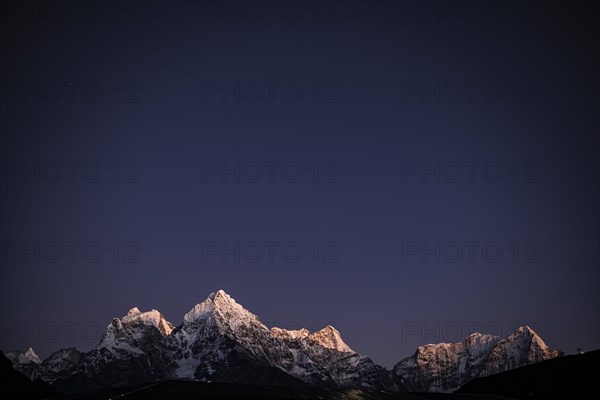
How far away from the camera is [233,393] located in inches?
5773

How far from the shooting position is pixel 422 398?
162250mm

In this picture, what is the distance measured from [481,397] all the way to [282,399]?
150ft

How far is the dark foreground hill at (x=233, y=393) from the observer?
448 ft

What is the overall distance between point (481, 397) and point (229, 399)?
56.8 m

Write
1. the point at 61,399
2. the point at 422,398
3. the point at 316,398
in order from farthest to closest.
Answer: the point at 422,398 < the point at 316,398 < the point at 61,399

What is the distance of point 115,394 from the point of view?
13925 cm

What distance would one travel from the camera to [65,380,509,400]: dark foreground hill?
136550mm

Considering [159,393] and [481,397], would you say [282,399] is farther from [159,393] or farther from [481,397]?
[481,397]

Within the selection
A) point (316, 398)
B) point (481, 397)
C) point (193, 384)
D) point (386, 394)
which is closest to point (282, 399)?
point (316, 398)

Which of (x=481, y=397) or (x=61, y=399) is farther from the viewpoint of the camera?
(x=481, y=397)

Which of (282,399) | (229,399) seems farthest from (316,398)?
(229,399)

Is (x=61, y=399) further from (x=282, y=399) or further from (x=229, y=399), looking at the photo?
(x=282, y=399)

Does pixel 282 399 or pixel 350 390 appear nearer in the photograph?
pixel 282 399

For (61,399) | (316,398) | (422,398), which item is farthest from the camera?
(422,398)
